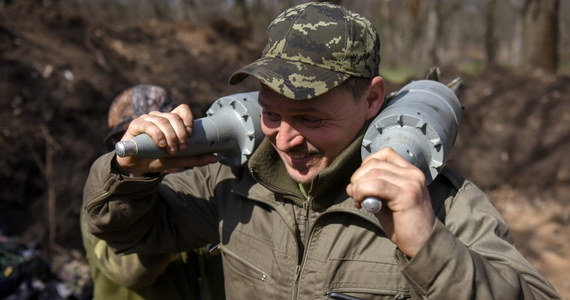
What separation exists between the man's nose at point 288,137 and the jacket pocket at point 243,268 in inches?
20.4

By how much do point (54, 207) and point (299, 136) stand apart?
5.41 meters

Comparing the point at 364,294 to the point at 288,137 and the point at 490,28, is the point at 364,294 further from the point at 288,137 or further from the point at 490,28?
the point at 490,28

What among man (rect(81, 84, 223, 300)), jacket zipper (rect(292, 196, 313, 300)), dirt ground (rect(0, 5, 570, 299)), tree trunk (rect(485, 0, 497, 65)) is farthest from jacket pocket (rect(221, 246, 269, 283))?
tree trunk (rect(485, 0, 497, 65))

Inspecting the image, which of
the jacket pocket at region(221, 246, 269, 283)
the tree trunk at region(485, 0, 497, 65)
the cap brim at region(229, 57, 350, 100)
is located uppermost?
the cap brim at region(229, 57, 350, 100)

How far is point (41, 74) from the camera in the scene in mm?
7688

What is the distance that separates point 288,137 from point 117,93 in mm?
6820

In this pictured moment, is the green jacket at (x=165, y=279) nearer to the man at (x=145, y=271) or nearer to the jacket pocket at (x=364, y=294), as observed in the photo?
the man at (x=145, y=271)

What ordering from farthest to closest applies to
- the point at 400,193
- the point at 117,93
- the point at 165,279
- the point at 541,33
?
the point at 541,33, the point at 117,93, the point at 165,279, the point at 400,193

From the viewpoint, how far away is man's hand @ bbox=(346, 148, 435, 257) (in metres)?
1.40

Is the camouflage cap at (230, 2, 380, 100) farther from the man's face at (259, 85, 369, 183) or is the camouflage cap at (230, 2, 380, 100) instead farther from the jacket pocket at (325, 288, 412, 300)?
the jacket pocket at (325, 288, 412, 300)

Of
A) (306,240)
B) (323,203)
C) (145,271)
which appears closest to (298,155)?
(323,203)

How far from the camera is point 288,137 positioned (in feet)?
6.12

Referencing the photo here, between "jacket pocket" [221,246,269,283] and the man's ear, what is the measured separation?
2.39 ft

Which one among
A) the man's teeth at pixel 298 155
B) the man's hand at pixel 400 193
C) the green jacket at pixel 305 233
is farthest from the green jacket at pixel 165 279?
the man's hand at pixel 400 193
